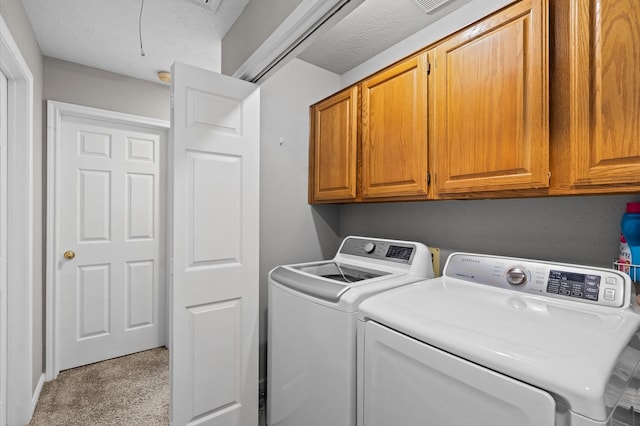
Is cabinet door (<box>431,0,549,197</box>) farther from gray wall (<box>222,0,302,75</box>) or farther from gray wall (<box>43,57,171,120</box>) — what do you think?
gray wall (<box>43,57,171,120</box>)

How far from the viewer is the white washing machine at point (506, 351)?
0.64 metres

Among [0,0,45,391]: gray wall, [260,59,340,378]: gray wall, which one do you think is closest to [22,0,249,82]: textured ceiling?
[0,0,45,391]: gray wall

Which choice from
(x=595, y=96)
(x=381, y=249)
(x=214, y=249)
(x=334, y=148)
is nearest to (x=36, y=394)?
(x=214, y=249)

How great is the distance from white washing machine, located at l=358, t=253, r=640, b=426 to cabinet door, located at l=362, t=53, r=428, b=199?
1.84ft

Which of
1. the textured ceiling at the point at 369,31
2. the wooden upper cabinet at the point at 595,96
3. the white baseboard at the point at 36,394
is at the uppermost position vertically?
the textured ceiling at the point at 369,31

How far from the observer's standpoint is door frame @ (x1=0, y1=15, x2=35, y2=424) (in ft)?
5.48

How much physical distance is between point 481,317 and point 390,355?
32cm

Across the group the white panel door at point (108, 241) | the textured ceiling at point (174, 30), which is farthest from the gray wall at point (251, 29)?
the white panel door at point (108, 241)

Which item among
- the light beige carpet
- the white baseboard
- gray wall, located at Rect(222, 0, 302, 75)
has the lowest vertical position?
the light beige carpet

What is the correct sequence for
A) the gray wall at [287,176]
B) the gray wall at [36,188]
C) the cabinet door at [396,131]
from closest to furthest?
the cabinet door at [396,131]
the gray wall at [36,188]
the gray wall at [287,176]

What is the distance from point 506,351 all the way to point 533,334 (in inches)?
6.1

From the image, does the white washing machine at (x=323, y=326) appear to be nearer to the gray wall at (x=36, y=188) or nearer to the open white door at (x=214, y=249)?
the open white door at (x=214, y=249)

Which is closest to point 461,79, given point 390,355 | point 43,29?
point 390,355

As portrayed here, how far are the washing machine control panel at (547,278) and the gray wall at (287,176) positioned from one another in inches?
42.3
